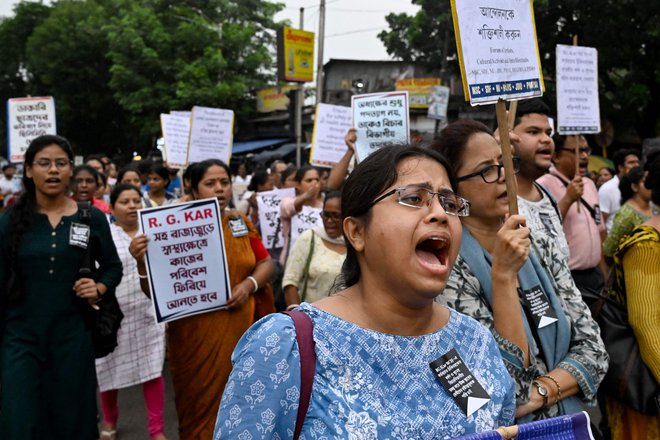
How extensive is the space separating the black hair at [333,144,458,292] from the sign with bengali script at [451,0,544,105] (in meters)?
0.56

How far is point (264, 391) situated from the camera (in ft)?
5.27

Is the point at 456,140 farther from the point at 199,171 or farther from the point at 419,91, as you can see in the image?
the point at 419,91

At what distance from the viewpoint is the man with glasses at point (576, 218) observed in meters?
4.83

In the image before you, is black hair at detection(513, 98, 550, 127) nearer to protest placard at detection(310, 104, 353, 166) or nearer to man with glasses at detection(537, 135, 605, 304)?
man with glasses at detection(537, 135, 605, 304)

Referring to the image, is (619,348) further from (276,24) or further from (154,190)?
(276,24)

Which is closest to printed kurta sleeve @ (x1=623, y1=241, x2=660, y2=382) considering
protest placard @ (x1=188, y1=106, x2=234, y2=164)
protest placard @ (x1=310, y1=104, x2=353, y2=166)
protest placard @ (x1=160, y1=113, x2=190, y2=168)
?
protest placard @ (x1=310, y1=104, x2=353, y2=166)

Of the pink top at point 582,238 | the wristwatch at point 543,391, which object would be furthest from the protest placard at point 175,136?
the wristwatch at point 543,391

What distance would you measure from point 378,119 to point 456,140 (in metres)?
3.48

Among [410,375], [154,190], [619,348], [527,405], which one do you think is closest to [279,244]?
[154,190]

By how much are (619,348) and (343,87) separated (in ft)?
116

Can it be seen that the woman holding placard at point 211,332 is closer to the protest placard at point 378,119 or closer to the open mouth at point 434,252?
the protest placard at point 378,119

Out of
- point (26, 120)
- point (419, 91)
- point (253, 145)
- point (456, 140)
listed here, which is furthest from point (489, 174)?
point (253, 145)

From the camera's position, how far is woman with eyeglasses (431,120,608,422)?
2.27 m

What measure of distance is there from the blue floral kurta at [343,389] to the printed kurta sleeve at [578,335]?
812 mm
